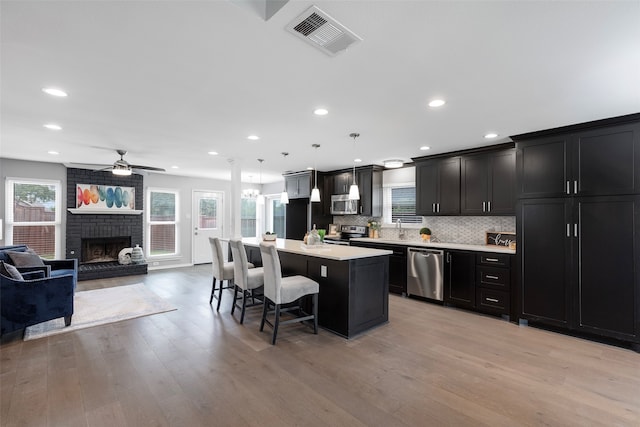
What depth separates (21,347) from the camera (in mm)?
3080

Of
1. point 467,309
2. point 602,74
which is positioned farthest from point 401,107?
point 467,309

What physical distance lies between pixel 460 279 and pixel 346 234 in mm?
2842

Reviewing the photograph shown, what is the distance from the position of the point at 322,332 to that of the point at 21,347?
308 cm

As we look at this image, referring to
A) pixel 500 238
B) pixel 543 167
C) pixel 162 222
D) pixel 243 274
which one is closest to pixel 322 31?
pixel 243 274

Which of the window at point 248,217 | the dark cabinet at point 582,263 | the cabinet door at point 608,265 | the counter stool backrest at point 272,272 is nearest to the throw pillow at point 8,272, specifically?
the counter stool backrest at point 272,272

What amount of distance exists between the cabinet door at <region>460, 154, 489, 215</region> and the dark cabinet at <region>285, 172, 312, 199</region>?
3203mm

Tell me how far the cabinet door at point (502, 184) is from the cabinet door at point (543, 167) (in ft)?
1.35

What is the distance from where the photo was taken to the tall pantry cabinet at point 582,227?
3131mm


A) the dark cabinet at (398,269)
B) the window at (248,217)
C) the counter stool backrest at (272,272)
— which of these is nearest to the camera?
the counter stool backrest at (272,272)

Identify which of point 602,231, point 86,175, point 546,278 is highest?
point 86,175

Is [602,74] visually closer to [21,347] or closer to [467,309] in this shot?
[467,309]

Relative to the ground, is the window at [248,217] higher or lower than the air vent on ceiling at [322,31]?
→ lower

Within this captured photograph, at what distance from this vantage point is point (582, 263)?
3.39 metres

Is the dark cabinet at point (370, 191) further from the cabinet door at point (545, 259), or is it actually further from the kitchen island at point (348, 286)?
the cabinet door at point (545, 259)
